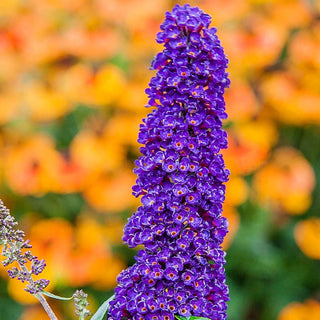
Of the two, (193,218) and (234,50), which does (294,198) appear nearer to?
(234,50)

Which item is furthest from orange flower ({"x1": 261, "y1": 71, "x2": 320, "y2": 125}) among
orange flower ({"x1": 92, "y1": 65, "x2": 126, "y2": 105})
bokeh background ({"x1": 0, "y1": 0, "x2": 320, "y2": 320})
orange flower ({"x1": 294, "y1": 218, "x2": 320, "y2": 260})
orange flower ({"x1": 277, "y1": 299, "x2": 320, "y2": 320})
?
orange flower ({"x1": 277, "y1": 299, "x2": 320, "y2": 320})

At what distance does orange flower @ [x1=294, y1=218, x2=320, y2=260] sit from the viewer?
333 centimetres

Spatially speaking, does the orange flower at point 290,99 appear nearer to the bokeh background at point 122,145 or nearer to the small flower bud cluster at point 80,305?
the bokeh background at point 122,145

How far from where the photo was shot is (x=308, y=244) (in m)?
3.35

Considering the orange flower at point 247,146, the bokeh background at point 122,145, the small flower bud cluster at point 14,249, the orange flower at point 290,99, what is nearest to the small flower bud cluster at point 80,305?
the small flower bud cluster at point 14,249

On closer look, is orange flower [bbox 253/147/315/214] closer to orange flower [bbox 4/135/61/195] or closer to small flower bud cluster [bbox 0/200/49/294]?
orange flower [bbox 4/135/61/195]

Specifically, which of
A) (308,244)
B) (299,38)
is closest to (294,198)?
(308,244)

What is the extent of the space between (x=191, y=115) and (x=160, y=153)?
0.24 feet

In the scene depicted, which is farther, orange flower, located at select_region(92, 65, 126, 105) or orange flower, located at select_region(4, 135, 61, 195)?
orange flower, located at select_region(92, 65, 126, 105)

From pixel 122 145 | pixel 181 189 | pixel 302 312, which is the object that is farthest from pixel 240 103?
pixel 181 189

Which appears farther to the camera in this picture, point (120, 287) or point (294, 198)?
point (294, 198)

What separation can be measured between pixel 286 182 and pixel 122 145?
0.85 meters

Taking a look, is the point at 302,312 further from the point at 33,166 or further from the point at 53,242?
the point at 33,166

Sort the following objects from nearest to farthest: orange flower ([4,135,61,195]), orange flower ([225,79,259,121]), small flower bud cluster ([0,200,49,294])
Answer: small flower bud cluster ([0,200,49,294]) → orange flower ([4,135,61,195]) → orange flower ([225,79,259,121])
